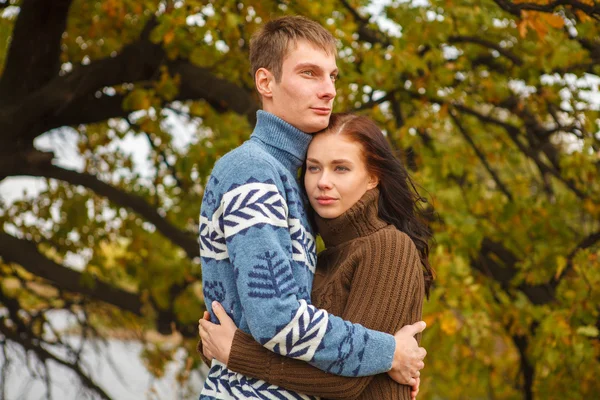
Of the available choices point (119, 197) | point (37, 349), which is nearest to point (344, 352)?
point (119, 197)

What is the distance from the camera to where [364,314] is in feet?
6.73

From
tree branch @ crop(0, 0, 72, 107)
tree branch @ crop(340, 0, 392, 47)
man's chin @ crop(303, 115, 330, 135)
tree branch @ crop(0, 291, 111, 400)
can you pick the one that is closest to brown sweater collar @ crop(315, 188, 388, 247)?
man's chin @ crop(303, 115, 330, 135)

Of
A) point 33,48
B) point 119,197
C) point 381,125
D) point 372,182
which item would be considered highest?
point 372,182

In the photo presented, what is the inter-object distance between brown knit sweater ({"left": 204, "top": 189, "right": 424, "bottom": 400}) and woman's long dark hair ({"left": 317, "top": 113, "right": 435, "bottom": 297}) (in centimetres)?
10

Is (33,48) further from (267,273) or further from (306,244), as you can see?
(267,273)

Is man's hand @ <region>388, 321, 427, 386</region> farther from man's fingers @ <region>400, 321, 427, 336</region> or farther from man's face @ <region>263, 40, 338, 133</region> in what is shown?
man's face @ <region>263, 40, 338, 133</region>

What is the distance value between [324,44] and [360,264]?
0.63 meters

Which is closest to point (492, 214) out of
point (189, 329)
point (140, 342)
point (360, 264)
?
point (189, 329)

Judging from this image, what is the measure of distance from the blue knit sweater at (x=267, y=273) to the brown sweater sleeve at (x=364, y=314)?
4 centimetres

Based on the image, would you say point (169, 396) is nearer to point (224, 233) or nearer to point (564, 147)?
point (564, 147)

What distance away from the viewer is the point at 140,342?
24.4 ft

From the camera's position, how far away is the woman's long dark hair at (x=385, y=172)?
2.27 metres

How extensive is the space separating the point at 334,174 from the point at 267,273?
0.42m

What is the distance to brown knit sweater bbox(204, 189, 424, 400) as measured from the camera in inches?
79.4
